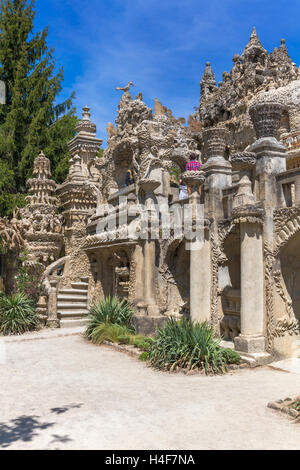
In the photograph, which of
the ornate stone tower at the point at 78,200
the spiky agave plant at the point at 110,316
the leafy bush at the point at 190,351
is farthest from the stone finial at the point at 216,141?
the ornate stone tower at the point at 78,200

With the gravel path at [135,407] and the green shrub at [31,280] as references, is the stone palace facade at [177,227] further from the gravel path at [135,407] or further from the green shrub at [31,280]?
the gravel path at [135,407]

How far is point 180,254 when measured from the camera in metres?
12.6

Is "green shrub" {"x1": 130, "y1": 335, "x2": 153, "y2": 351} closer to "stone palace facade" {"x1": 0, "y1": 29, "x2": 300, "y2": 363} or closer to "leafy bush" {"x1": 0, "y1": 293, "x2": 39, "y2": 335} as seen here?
"stone palace facade" {"x1": 0, "y1": 29, "x2": 300, "y2": 363}

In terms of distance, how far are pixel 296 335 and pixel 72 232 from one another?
1131cm

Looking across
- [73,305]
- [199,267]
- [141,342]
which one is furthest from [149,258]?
[73,305]

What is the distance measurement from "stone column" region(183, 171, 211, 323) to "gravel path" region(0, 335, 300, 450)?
84.2 inches

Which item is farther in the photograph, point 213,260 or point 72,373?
point 213,260

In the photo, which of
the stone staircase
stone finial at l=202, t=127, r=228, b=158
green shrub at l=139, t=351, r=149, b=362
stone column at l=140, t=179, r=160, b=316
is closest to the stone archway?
stone column at l=140, t=179, r=160, b=316

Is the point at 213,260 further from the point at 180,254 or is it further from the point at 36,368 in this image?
the point at 36,368

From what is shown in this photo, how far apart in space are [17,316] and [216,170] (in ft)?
26.1

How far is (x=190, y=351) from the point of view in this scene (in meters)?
8.59

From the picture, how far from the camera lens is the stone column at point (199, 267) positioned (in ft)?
34.7
